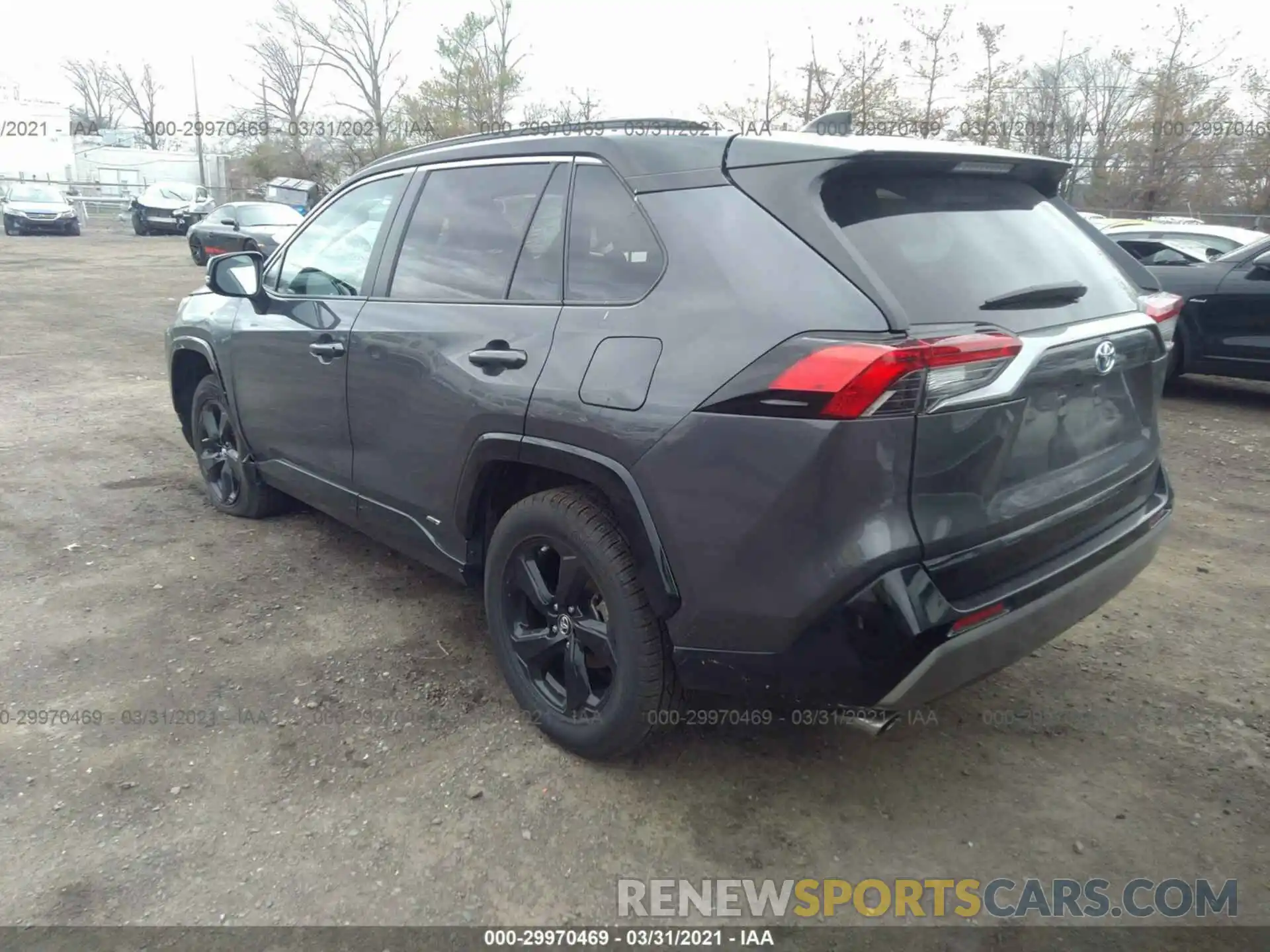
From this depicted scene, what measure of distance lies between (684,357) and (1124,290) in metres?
1.49

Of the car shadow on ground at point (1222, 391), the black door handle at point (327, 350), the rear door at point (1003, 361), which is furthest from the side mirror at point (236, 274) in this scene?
the car shadow on ground at point (1222, 391)

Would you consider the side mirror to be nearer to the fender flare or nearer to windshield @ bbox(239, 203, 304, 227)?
the fender flare

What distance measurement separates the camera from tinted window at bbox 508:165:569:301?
281cm

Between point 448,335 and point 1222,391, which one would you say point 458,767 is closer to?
point 448,335

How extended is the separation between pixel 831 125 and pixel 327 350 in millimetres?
2049

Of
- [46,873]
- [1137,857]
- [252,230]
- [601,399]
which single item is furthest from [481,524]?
[252,230]

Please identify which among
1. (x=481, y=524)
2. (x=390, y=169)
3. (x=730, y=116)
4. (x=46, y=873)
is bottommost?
(x=46, y=873)

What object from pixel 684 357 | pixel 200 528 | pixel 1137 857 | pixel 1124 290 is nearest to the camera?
pixel 684 357

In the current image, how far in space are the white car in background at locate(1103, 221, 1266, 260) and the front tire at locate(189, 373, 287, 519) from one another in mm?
7954

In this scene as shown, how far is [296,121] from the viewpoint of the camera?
4081 centimetres

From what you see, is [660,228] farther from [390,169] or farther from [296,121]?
[296,121]

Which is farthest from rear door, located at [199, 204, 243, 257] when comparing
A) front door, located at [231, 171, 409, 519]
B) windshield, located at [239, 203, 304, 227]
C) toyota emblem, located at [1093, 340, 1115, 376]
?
toyota emblem, located at [1093, 340, 1115, 376]

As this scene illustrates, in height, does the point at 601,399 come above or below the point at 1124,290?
below

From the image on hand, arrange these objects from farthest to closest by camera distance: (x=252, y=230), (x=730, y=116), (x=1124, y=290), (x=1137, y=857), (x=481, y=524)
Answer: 1. (x=730, y=116)
2. (x=252, y=230)
3. (x=481, y=524)
4. (x=1124, y=290)
5. (x=1137, y=857)
